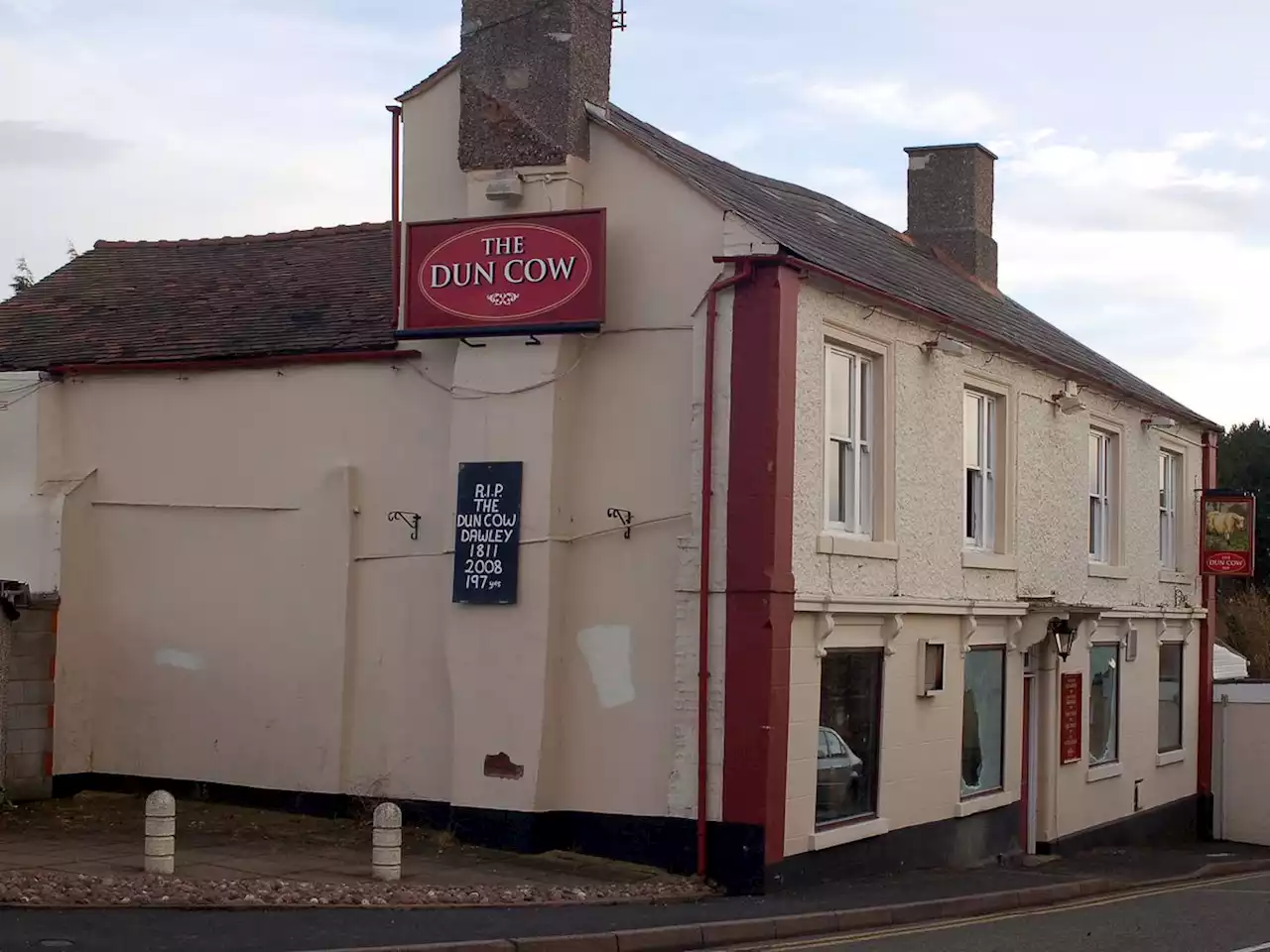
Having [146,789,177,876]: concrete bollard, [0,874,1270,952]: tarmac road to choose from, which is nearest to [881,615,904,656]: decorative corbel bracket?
[0,874,1270,952]: tarmac road

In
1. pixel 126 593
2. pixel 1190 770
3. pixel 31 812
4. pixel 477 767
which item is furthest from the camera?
pixel 1190 770

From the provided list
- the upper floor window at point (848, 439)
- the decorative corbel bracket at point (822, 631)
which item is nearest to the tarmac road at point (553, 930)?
the decorative corbel bracket at point (822, 631)

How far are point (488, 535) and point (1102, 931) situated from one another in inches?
240

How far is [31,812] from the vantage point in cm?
1563

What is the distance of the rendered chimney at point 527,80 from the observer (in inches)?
580

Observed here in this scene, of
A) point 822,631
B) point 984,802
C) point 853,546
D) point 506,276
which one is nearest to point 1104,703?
point 984,802

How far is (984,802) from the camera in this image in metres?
17.9

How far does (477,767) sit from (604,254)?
4604mm

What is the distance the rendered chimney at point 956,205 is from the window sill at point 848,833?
33.3 ft

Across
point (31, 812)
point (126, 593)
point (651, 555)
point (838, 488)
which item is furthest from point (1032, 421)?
point (31, 812)

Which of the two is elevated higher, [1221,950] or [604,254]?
[604,254]

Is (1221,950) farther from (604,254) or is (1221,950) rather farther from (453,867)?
(604,254)

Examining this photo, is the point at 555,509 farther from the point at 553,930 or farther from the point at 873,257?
the point at 873,257

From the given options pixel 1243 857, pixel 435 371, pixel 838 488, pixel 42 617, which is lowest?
pixel 1243 857
